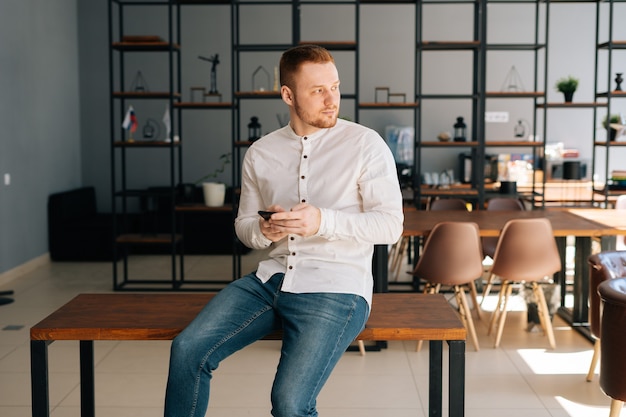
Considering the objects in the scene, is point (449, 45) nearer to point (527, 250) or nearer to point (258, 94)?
point (258, 94)

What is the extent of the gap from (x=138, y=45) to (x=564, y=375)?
15.8 feet

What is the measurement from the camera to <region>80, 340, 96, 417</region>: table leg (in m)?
3.29

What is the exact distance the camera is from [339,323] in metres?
2.53

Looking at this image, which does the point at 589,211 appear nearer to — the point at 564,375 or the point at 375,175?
the point at 564,375

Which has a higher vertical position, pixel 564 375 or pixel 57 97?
pixel 57 97

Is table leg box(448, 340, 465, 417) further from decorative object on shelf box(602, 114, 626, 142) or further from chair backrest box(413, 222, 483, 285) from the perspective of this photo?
decorative object on shelf box(602, 114, 626, 142)

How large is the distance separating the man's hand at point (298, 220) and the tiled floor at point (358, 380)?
1722 millimetres

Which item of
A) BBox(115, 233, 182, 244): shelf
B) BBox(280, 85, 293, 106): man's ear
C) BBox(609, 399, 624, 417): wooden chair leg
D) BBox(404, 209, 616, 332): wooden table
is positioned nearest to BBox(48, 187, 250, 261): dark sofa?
BBox(115, 233, 182, 244): shelf

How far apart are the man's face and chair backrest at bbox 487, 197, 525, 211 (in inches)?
175

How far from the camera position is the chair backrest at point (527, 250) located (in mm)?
5172

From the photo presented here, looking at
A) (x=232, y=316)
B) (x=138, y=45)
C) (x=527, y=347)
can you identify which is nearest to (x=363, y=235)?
(x=232, y=316)

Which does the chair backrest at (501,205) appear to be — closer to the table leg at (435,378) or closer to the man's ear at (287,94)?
the table leg at (435,378)

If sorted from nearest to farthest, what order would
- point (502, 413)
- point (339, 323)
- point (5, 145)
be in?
point (339, 323)
point (502, 413)
point (5, 145)

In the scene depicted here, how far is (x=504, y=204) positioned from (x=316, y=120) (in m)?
4.53
